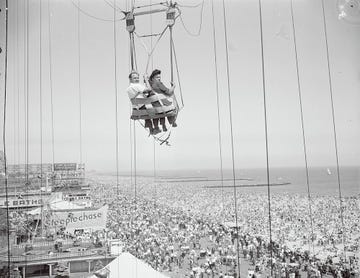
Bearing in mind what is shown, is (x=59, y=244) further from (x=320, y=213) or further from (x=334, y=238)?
(x=320, y=213)

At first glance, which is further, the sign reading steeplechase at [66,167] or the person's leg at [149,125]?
the sign reading steeplechase at [66,167]

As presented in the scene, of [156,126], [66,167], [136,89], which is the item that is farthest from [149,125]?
[66,167]

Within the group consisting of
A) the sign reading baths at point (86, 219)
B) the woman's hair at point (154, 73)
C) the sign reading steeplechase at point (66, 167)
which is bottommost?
the sign reading baths at point (86, 219)

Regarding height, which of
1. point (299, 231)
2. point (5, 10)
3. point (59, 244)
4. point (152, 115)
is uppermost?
point (5, 10)

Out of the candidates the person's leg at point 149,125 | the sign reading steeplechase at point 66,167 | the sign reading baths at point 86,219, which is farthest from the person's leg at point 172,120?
the sign reading steeplechase at point 66,167

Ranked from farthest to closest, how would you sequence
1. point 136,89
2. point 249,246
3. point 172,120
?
point 249,246 → point 172,120 → point 136,89

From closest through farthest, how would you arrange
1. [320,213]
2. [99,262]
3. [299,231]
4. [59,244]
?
[99,262] < [59,244] < [299,231] < [320,213]

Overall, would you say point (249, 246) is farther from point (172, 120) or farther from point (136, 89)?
point (136, 89)

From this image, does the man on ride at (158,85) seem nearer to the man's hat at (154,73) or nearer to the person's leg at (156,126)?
the man's hat at (154,73)

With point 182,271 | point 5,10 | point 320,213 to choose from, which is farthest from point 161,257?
point 320,213

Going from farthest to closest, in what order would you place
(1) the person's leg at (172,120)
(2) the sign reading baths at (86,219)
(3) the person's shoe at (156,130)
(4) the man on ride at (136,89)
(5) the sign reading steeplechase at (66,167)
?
(5) the sign reading steeplechase at (66,167)
(2) the sign reading baths at (86,219)
(3) the person's shoe at (156,130)
(1) the person's leg at (172,120)
(4) the man on ride at (136,89)

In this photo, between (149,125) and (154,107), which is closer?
(154,107)
